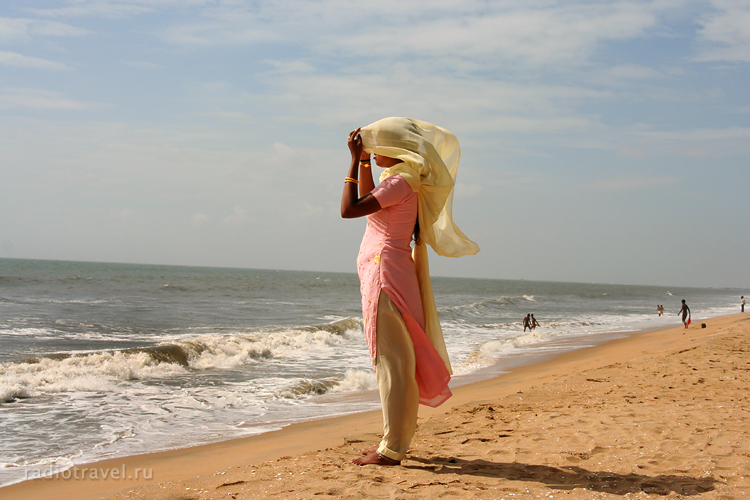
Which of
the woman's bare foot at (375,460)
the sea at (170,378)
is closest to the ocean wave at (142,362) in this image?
the sea at (170,378)

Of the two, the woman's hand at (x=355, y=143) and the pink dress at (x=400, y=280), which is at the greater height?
the woman's hand at (x=355, y=143)

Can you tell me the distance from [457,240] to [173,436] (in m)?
3.75

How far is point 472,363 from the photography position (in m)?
11.4

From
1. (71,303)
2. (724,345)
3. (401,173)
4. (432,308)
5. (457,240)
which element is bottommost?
(71,303)

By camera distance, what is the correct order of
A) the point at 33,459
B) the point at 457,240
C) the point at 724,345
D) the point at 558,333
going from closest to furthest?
the point at 457,240 < the point at 33,459 < the point at 724,345 < the point at 558,333

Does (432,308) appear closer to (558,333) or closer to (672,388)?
(672,388)

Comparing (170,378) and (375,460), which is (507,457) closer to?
(375,460)

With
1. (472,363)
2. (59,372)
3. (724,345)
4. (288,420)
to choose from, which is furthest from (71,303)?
(724,345)

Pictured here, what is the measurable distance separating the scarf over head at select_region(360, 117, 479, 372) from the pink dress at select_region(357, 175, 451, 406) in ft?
Result: 0.25

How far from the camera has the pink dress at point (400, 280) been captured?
318cm

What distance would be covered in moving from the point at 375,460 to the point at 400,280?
1086 millimetres
